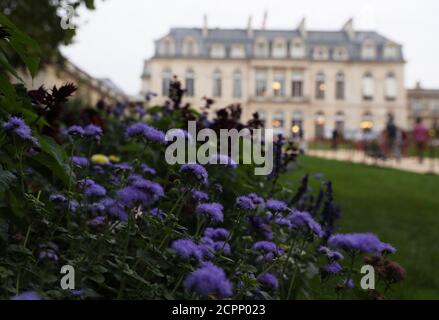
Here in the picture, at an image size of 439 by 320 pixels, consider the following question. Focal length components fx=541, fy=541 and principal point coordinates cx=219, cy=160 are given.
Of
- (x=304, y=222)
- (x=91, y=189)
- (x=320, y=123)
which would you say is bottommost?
(x=304, y=222)

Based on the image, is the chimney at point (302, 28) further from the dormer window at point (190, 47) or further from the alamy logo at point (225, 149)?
the alamy logo at point (225, 149)

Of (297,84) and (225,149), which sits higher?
(297,84)

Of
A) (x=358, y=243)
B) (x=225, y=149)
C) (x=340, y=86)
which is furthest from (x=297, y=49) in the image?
(x=358, y=243)

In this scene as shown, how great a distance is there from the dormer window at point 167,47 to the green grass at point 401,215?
4198cm

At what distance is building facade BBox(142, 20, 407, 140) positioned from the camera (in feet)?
177

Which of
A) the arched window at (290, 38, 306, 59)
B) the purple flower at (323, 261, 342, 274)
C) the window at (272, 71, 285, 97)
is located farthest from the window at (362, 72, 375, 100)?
the purple flower at (323, 261, 342, 274)

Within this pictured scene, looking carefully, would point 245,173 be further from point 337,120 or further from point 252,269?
point 337,120

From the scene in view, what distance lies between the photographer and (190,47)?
54.4 m

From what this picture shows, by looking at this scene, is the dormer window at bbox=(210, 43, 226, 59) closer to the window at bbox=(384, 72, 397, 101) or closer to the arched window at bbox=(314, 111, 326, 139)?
the arched window at bbox=(314, 111, 326, 139)

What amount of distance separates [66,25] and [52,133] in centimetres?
63

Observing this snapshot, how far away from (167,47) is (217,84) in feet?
20.4

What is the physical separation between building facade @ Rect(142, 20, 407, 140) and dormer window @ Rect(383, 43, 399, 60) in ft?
0.32

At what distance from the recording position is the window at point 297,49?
54259mm

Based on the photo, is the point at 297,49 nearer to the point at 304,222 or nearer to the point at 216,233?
the point at 216,233
